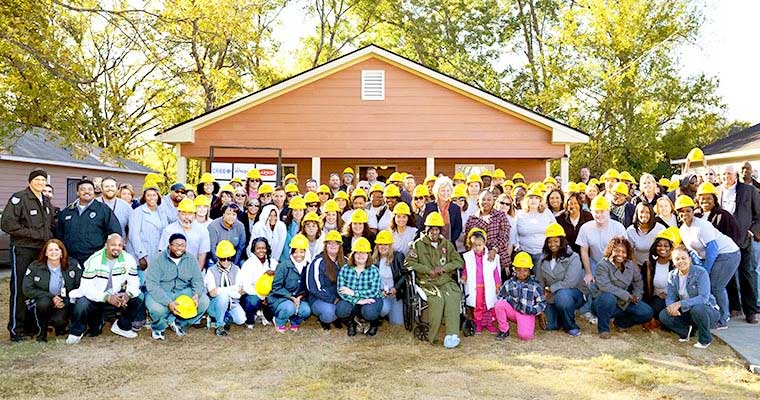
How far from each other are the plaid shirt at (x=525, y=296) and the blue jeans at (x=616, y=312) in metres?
0.63

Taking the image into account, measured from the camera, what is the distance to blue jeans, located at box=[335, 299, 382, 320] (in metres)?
7.53

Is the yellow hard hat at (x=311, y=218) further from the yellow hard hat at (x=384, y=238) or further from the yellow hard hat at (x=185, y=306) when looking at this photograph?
the yellow hard hat at (x=185, y=306)

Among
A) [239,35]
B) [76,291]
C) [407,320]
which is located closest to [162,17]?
[239,35]

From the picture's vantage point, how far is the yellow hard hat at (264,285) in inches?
308

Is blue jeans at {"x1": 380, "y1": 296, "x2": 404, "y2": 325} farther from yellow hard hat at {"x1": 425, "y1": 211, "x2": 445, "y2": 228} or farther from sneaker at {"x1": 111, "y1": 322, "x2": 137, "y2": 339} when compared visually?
sneaker at {"x1": 111, "y1": 322, "x2": 137, "y2": 339}

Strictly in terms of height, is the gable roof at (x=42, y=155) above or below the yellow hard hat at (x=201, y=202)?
above

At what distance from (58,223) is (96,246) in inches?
19.5

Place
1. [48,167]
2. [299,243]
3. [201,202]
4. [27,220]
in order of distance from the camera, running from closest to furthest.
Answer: [27,220], [299,243], [201,202], [48,167]

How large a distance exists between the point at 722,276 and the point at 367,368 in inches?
165

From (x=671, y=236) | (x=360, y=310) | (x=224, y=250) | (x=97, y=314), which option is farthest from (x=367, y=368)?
(x=671, y=236)

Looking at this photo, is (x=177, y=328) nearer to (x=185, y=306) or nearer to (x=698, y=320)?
(x=185, y=306)

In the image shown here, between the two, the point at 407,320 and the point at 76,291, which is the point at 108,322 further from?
the point at 407,320

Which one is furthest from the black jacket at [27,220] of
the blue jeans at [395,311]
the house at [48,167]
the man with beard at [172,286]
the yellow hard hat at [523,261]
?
the house at [48,167]

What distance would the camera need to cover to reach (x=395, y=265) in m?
7.84
